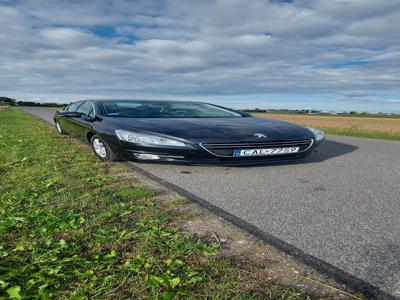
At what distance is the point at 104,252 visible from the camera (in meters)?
1.98

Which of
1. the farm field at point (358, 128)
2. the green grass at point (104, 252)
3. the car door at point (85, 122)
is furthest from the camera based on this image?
the farm field at point (358, 128)

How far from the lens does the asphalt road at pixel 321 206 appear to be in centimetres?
197

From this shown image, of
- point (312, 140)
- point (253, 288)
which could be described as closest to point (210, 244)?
point (253, 288)

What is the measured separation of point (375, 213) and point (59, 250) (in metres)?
2.43

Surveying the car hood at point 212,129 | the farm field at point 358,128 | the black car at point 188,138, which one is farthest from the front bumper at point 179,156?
the farm field at point 358,128

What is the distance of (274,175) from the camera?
4.15m

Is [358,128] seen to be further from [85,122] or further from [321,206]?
[321,206]

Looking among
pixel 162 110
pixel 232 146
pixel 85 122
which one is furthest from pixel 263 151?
pixel 85 122

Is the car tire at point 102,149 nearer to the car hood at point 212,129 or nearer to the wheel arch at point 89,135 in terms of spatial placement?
the wheel arch at point 89,135

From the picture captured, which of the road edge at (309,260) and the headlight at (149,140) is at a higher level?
the headlight at (149,140)

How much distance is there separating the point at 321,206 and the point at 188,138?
1770 mm

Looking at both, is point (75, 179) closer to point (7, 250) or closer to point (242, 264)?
point (7, 250)

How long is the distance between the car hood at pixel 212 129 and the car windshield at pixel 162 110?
0.40 meters

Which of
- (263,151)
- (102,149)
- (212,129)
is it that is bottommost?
(102,149)
